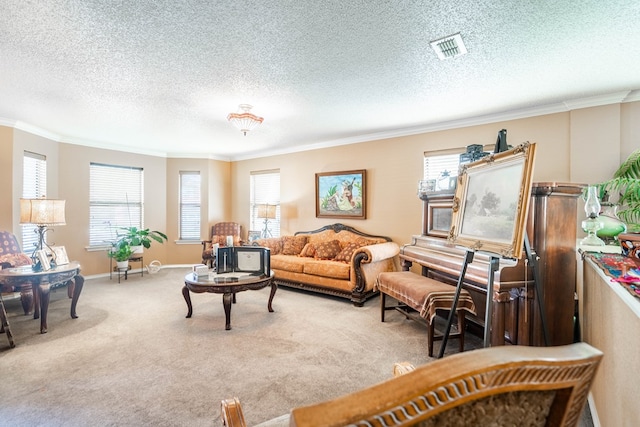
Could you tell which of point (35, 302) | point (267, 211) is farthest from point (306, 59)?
point (35, 302)

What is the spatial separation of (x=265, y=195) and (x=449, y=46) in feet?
16.0

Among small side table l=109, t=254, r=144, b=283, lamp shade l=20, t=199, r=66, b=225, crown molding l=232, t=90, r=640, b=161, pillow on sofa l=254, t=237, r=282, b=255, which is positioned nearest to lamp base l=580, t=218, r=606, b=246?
crown molding l=232, t=90, r=640, b=161

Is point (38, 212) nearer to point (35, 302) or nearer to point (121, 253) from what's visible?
point (35, 302)

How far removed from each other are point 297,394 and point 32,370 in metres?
2.13

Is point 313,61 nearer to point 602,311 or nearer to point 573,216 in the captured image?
point 573,216

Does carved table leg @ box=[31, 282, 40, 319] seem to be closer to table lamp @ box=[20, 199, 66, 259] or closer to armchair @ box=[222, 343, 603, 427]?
table lamp @ box=[20, 199, 66, 259]

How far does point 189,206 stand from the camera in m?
6.63

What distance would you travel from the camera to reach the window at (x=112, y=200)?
5605 mm

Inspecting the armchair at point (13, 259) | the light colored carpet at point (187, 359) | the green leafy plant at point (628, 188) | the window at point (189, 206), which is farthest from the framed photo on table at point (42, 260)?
the green leafy plant at point (628, 188)

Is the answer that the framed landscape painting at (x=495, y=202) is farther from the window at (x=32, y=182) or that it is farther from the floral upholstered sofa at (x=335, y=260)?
the window at (x=32, y=182)

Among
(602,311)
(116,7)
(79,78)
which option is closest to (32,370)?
(79,78)

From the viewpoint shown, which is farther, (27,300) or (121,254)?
(121,254)

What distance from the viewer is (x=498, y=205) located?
195cm

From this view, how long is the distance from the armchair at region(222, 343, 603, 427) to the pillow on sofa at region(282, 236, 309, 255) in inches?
189
